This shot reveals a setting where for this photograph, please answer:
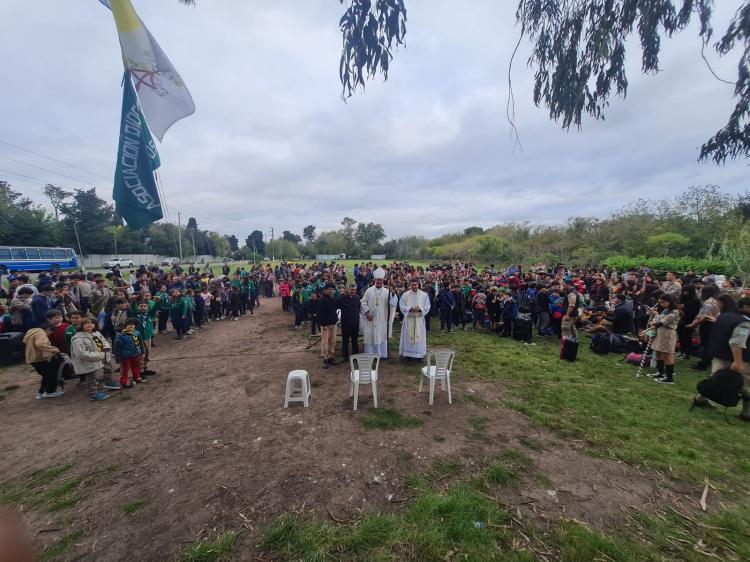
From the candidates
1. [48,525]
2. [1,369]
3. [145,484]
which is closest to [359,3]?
[145,484]

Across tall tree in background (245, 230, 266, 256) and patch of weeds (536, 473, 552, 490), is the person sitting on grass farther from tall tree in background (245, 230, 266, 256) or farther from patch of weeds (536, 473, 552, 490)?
tall tree in background (245, 230, 266, 256)

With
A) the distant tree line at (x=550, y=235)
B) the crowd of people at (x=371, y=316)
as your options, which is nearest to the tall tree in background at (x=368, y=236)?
the distant tree line at (x=550, y=235)

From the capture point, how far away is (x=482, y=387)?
6.18 metres

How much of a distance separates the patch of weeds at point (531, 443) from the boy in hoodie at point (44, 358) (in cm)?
811

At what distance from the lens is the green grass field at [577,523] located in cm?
267

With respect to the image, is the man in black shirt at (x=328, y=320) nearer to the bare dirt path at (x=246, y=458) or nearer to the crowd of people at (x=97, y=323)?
the bare dirt path at (x=246, y=458)

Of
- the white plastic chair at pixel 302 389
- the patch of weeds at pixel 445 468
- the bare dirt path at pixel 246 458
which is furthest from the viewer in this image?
the white plastic chair at pixel 302 389

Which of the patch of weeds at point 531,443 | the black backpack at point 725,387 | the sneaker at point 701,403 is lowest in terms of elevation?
the patch of weeds at point 531,443

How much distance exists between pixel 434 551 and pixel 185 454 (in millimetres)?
3393

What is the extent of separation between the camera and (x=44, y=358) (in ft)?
18.1

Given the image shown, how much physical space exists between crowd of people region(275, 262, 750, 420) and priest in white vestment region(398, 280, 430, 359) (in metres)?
0.03

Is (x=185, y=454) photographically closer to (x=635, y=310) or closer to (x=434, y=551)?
(x=434, y=551)

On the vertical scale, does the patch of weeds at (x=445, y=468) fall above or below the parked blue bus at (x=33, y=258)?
below

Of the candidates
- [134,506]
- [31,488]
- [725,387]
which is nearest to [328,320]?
[134,506]
